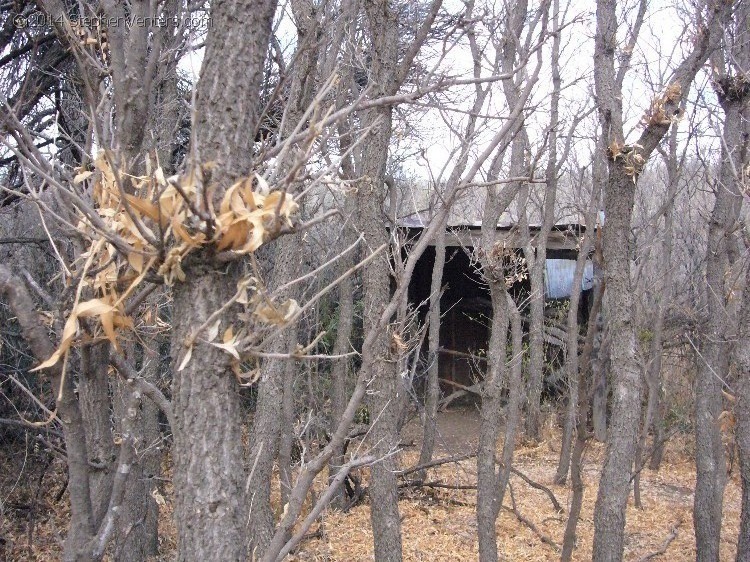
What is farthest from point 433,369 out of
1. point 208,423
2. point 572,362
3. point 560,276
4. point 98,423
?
point 208,423

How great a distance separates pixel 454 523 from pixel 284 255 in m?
4.40

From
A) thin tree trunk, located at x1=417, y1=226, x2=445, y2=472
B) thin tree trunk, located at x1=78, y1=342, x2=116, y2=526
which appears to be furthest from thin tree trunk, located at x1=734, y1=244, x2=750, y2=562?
thin tree trunk, located at x1=417, y1=226, x2=445, y2=472

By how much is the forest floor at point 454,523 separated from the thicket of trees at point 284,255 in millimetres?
478

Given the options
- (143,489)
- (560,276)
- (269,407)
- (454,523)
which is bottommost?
(454,523)

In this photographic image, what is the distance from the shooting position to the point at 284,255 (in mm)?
4980

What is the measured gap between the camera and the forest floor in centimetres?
700

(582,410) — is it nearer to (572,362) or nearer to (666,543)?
(666,543)

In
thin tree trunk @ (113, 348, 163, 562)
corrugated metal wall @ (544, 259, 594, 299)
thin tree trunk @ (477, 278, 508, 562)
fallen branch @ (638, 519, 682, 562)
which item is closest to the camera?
thin tree trunk @ (113, 348, 163, 562)

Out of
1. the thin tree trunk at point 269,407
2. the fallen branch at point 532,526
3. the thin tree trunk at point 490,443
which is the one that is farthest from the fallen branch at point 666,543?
the thin tree trunk at point 269,407

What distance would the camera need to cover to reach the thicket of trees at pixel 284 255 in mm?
1298

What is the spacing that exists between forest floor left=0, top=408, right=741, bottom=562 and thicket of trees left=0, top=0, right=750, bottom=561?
0.48 metres

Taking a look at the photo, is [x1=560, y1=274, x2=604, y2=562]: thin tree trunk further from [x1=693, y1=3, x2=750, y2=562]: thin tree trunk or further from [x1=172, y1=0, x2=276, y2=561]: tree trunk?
[x1=172, y1=0, x2=276, y2=561]: tree trunk

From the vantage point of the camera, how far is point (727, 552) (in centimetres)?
709

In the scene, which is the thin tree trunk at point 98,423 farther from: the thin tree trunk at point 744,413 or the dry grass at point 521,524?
the dry grass at point 521,524
